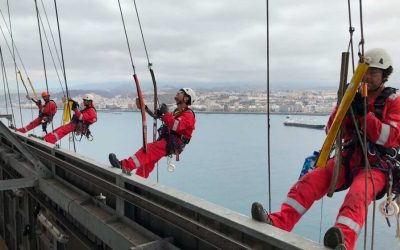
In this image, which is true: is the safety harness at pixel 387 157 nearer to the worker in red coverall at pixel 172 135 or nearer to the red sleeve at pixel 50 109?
the worker in red coverall at pixel 172 135

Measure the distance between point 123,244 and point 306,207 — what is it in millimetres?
1148

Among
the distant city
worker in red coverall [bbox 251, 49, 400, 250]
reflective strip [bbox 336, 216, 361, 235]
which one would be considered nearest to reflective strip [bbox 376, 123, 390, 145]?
worker in red coverall [bbox 251, 49, 400, 250]

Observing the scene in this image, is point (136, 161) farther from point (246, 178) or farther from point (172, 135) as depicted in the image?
point (246, 178)

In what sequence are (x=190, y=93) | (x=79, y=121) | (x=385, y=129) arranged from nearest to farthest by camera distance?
(x=385, y=129), (x=190, y=93), (x=79, y=121)

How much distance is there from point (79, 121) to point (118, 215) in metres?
6.14

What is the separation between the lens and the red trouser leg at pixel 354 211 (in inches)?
84.7

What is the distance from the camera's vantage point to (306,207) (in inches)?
97.2

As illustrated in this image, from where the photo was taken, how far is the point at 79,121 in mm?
8688

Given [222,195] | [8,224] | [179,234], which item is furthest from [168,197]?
[222,195]

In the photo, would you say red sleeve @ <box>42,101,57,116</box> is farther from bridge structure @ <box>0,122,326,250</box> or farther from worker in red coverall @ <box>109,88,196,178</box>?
worker in red coverall @ <box>109,88,196,178</box>

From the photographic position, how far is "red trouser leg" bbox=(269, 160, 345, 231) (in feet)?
7.80

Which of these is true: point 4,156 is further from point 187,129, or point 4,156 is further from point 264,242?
point 264,242

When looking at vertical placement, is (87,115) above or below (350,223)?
above

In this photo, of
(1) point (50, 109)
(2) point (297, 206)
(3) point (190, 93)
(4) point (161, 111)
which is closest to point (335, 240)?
(2) point (297, 206)
